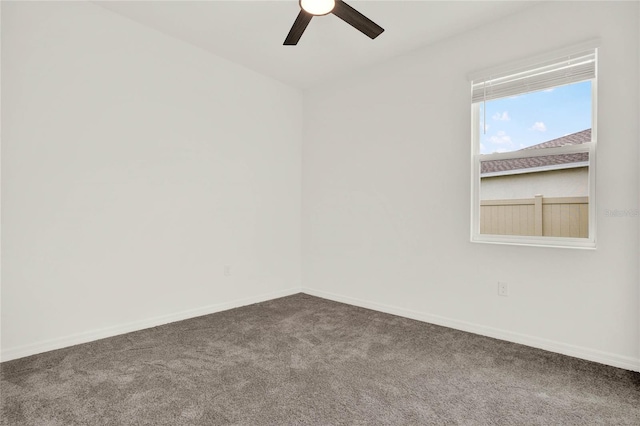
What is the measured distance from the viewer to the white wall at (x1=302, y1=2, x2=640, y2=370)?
221 cm

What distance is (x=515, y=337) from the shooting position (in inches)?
102

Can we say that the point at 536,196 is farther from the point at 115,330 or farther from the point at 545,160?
the point at 115,330

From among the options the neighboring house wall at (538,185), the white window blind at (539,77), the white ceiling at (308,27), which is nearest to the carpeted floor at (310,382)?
the neighboring house wall at (538,185)

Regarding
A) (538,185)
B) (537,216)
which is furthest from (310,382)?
(538,185)

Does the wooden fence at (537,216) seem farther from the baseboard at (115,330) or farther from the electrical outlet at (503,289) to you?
the baseboard at (115,330)

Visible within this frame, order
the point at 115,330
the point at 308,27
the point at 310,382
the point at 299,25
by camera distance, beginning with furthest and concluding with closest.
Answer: the point at 308,27 → the point at 115,330 → the point at 299,25 → the point at 310,382

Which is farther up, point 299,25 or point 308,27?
point 308,27

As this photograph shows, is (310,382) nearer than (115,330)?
Yes

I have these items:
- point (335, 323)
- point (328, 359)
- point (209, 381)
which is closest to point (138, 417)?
point (209, 381)

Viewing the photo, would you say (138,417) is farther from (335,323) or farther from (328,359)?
(335,323)

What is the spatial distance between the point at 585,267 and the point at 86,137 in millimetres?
3769

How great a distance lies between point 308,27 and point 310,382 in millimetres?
2735

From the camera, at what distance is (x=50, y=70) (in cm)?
241

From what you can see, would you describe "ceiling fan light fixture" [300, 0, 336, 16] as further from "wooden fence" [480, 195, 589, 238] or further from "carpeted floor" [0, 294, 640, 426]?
"carpeted floor" [0, 294, 640, 426]
